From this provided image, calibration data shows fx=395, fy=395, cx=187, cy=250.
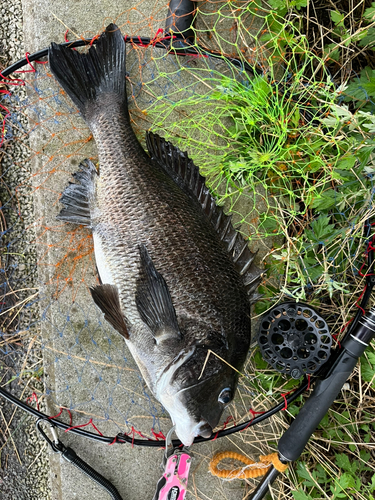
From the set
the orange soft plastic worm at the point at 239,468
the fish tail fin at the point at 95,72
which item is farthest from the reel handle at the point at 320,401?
the fish tail fin at the point at 95,72

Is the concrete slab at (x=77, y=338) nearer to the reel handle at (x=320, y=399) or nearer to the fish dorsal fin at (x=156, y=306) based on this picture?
the reel handle at (x=320, y=399)

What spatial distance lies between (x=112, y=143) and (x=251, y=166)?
77 cm

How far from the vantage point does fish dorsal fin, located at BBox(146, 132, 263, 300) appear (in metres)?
1.97

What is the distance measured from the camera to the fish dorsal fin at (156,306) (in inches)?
68.6

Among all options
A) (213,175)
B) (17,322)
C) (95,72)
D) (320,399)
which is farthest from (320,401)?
(95,72)

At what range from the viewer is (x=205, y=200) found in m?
1.99

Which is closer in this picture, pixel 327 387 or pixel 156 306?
pixel 156 306

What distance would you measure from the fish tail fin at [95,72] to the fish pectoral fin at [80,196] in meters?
0.28

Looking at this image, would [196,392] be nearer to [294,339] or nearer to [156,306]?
[156,306]

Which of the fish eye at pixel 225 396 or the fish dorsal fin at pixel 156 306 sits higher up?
the fish dorsal fin at pixel 156 306

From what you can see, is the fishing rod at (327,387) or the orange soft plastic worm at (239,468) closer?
the fishing rod at (327,387)

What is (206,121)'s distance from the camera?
232cm

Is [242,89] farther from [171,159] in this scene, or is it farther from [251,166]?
[171,159]

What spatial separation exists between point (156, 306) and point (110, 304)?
252mm
